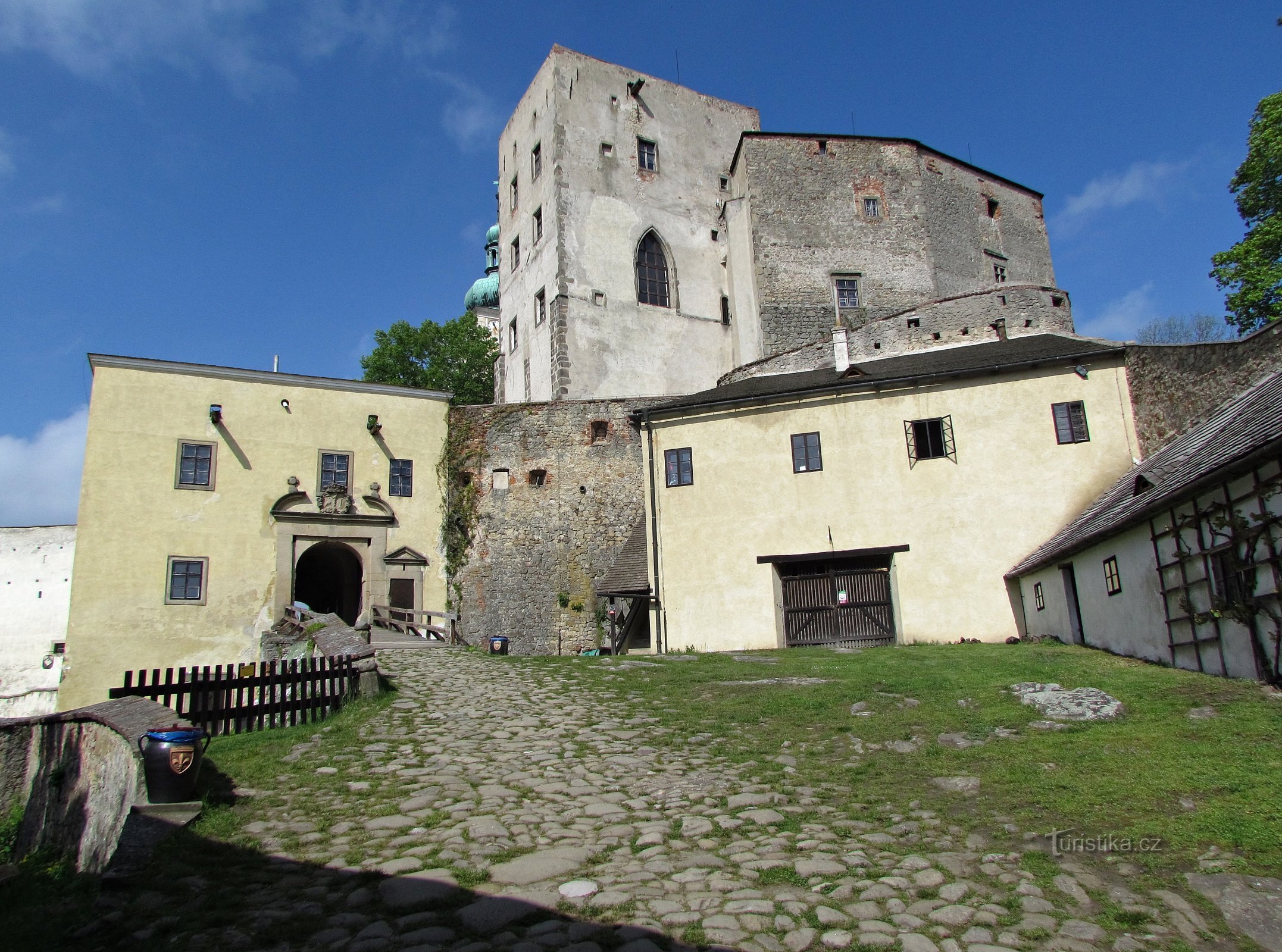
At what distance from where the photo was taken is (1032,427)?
21.9 metres

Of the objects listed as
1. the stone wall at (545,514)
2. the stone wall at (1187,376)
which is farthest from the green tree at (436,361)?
the stone wall at (1187,376)

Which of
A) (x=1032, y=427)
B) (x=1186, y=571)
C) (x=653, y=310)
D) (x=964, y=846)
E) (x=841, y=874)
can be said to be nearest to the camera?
(x=841, y=874)

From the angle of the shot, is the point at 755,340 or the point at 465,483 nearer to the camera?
the point at 465,483

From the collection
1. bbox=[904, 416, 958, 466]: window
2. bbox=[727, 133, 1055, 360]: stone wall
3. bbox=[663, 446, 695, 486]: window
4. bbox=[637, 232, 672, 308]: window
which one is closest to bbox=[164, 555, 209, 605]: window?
bbox=[663, 446, 695, 486]: window

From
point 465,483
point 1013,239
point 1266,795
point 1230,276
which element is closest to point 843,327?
point 1013,239

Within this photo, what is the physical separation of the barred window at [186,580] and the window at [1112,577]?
2334cm

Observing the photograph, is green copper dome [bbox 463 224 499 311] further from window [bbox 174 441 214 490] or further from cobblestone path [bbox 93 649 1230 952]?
cobblestone path [bbox 93 649 1230 952]

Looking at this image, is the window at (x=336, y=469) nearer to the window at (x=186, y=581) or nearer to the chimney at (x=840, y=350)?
the window at (x=186, y=581)

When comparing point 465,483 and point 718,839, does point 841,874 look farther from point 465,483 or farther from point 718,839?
point 465,483

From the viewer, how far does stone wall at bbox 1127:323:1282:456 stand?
18859 millimetres

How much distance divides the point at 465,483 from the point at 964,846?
25.2 m

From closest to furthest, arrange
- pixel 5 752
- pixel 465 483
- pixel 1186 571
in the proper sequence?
pixel 5 752 → pixel 1186 571 → pixel 465 483

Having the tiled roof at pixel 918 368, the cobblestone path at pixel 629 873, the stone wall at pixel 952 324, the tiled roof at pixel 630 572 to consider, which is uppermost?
the stone wall at pixel 952 324

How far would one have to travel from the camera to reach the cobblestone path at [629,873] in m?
5.49
